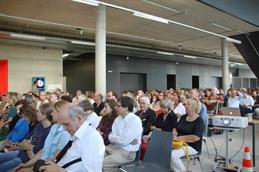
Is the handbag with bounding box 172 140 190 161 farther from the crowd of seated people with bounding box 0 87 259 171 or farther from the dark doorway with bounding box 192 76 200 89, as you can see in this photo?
the dark doorway with bounding box 192 76 200 89

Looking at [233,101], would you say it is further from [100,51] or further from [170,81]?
[170,81]

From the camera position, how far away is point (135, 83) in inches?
595

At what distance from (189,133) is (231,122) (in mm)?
672

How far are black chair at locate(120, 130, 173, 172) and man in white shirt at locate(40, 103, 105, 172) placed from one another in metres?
1.08

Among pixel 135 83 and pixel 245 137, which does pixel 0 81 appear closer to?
pixel 135 83

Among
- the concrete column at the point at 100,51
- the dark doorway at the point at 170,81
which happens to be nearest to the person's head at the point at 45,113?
the concrete column at the point at 100,51

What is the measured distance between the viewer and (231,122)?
349 cm

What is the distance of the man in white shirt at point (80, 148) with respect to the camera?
1.66 meters

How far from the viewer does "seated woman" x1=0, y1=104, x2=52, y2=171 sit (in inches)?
114

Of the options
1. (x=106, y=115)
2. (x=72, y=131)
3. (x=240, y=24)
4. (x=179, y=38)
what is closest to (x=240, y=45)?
(x=240, y=24)

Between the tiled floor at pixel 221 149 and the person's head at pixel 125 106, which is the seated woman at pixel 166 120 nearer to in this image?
the person's head at pixel 125 106

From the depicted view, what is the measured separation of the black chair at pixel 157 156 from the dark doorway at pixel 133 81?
37.4 feet

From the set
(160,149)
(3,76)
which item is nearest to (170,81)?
(3,76)

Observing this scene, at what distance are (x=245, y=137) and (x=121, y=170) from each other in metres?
4.63
